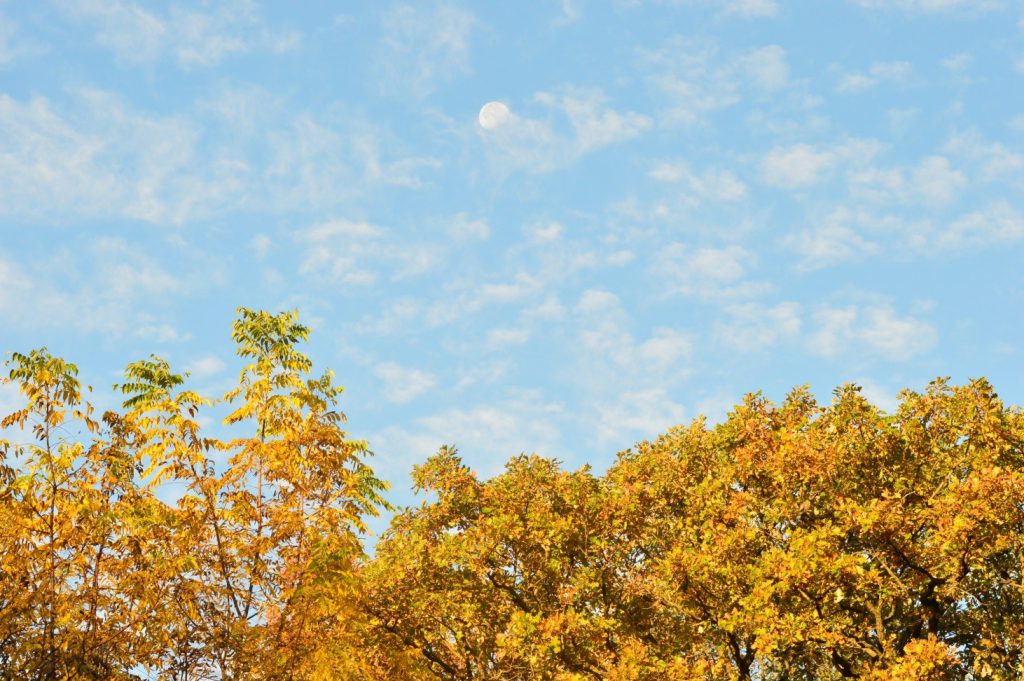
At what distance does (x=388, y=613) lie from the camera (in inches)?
834

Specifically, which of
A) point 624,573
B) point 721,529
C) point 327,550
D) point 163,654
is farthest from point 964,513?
point 163,654

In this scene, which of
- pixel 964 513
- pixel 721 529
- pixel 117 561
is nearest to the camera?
pixel 117 561

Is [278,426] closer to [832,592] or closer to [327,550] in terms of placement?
[327,550]

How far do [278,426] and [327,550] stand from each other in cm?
266

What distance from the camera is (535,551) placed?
71.1 feet

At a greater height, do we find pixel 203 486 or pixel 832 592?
pixel 203 486

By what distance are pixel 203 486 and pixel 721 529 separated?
9.85 meters

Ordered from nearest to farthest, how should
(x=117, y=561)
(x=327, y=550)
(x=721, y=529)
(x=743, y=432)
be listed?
1. (x=117, y=561)
2. (x=327, y=550)
3. (x=721, y=529)
4. (x=743, y=432)

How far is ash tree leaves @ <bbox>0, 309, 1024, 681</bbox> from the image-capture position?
15.0m

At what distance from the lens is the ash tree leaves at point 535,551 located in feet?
49.2

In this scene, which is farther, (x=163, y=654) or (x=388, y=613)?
(x=388, y=613)

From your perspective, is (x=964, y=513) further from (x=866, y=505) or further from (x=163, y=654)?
(x=163, y=654)

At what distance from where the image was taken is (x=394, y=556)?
22078 mm

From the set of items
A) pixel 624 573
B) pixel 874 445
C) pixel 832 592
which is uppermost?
pixel 874 445
